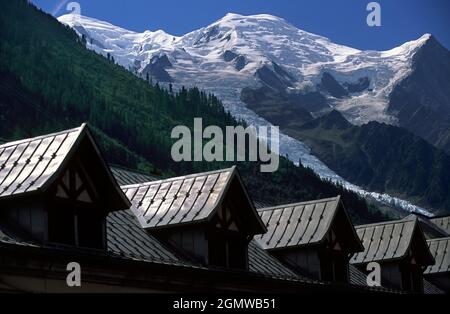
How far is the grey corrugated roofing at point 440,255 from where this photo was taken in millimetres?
54031

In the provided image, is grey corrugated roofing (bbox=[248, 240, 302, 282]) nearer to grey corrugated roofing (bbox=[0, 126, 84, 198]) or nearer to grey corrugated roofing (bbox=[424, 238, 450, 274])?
grey corrugated roofing (bbox=[0, 126, 84, 198])

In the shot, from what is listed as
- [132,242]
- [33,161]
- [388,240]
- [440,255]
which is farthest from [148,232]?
[440,255]

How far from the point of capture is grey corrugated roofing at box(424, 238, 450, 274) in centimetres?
5403

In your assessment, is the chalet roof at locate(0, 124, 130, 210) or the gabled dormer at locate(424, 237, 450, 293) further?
the gabled dormer at locate(424, 237, 450, 293)

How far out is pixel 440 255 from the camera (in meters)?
55.1

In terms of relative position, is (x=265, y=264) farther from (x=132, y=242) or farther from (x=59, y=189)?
(x=59, y=189)

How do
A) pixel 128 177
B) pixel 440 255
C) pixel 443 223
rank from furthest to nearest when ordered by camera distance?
pixel 443 223
pixel 440 255
pixel 128 177

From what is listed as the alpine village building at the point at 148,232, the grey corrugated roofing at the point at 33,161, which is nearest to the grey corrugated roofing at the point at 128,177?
the alpine village building at the point at 148,232

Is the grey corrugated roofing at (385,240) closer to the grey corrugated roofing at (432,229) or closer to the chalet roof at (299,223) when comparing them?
the chalet roof at (299,223)

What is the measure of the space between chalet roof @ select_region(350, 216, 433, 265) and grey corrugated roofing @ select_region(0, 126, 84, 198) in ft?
70.8

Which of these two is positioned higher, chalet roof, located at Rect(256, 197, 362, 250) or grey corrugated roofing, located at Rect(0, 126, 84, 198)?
chalet roof, located at Rect(256, 197, 362, 250)

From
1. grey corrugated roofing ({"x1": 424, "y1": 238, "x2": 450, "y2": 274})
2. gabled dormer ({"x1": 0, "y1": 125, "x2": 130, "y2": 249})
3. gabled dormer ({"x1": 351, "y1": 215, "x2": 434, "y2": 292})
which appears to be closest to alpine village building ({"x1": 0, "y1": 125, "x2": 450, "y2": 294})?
gabled dormer ({"x1": 0, "y1": 125, "x2": 130, "y2": 249})

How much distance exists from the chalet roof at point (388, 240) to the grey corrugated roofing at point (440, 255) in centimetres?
703

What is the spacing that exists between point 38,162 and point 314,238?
13.9m
